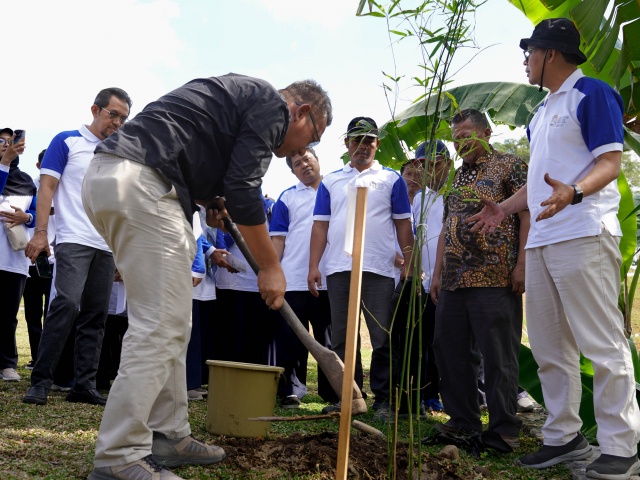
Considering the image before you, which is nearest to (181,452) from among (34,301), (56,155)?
(56,155)

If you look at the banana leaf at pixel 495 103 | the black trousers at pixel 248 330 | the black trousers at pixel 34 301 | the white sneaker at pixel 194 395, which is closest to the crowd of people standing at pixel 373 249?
the white sneaker at pixel 194 395

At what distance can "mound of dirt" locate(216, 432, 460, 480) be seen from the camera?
349 cm

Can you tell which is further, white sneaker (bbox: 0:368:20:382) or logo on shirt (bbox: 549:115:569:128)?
white sneaker (bbox: 0:368:20:382)

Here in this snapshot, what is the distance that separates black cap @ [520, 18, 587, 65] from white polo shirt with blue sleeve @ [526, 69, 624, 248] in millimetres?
148

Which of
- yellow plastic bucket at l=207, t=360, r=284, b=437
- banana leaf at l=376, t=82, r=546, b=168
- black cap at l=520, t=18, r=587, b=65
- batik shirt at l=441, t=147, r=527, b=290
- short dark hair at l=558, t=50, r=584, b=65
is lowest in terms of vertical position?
yellow plastic bucket at l=207, t=360, r=284, b=437

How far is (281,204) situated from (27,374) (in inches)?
123

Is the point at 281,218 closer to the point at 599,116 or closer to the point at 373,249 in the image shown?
the point at 373,249

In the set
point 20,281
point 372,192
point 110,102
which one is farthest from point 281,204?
point 20,281

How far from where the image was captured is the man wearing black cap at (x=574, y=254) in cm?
364

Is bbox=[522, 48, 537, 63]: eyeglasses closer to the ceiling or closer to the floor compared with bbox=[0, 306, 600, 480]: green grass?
closer to the ceiling

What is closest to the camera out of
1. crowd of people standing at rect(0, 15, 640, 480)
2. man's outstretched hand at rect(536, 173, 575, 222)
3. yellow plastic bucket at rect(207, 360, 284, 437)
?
crowd of people standing at rect(0, 15, 640, 480)

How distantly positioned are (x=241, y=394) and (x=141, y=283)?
4.49 ft

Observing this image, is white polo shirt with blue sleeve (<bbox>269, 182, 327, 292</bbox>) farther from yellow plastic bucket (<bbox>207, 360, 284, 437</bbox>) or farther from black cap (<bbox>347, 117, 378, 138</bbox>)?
yellow plastic bucket (<bbox>207, 360, 284, 437</bbox>)

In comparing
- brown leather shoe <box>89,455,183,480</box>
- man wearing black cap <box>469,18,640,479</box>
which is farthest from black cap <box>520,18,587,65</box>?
brown leather shoe <box>89,455,183,480</box>
